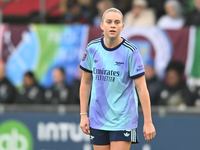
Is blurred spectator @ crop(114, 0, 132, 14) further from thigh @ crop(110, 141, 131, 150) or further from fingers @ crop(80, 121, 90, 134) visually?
thigh @ crop(110, 141, 131, 150)

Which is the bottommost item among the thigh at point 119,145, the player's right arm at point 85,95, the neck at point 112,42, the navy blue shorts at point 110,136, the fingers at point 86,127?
the thigh at point 119,145

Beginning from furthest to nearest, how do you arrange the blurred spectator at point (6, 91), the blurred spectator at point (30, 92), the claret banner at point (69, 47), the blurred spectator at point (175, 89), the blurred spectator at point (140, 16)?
the blurred spectator at point (140, 16), the blurred spectator at point (6, 91), the blurred spectator at point (30, 92), the claret banner at point (69, 47), the blurred spectator at point (175, 89)

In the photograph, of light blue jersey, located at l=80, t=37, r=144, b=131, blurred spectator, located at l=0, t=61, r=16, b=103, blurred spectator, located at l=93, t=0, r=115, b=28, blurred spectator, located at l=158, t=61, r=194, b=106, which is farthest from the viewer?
blurred spectator, located at l=93, t=0, r=115, b=28

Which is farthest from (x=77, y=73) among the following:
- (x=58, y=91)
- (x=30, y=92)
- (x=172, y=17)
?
(x=172, y=17)

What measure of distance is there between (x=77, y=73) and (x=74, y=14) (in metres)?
2.06

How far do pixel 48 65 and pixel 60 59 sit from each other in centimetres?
29

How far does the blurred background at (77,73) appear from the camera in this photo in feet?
25.8

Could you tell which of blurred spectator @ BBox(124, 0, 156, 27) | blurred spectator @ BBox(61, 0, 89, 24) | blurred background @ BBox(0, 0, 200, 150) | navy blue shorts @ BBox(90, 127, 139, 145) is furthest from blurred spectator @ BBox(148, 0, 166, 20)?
navy blue shorts @ BBox(90, 127, 139, 145)

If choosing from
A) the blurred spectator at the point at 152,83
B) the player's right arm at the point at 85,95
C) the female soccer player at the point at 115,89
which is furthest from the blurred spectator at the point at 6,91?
the female soccer player at the point at 115,89

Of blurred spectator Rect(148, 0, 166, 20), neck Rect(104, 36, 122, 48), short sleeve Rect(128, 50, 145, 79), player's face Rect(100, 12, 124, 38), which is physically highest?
blurred spectator Rect(148, 0, 166, 20)

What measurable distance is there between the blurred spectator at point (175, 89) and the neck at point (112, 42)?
401cm

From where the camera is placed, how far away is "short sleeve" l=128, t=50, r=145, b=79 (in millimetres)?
4828

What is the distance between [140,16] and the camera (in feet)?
35.1

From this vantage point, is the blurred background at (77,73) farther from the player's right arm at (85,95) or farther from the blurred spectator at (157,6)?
the player's right arm at (85,95)
